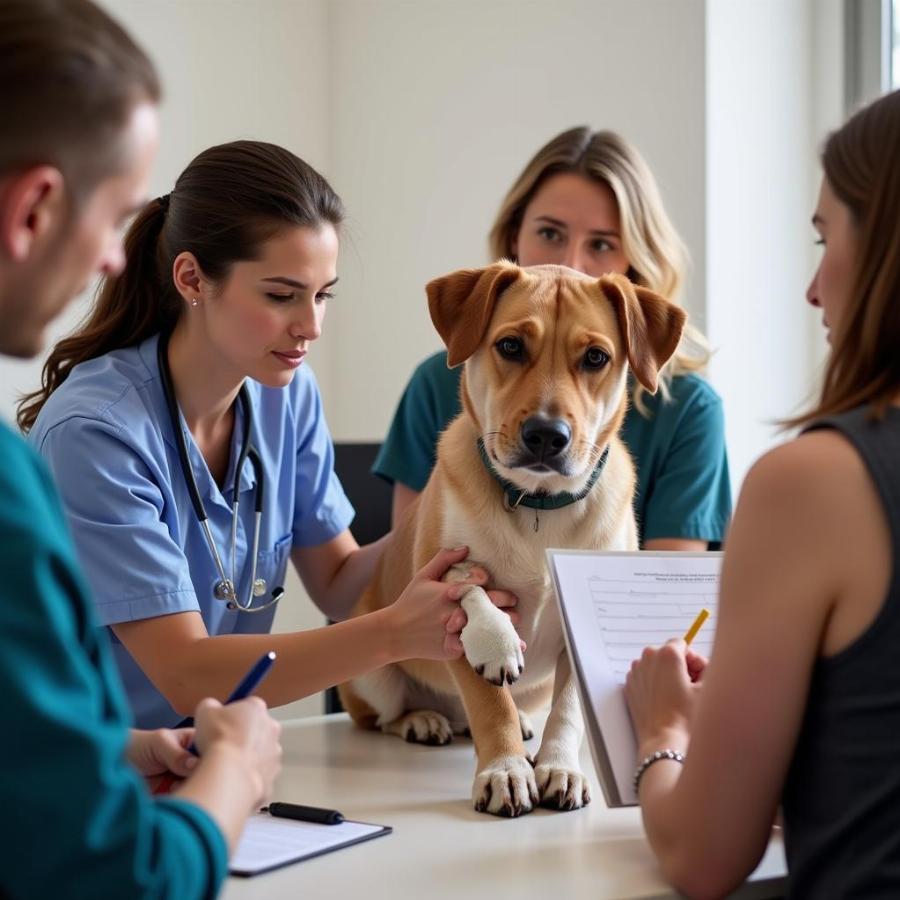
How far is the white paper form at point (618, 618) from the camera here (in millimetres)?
1202

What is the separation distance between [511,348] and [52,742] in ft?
3.68

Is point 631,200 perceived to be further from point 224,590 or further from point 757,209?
point 224,590

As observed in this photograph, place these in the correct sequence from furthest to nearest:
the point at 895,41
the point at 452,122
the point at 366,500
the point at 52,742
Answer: the point at 452,122 < the point at 895,41 < the point at 366,500 < the point at 52,742

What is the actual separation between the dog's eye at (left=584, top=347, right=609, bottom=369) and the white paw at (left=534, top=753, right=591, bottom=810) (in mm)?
611

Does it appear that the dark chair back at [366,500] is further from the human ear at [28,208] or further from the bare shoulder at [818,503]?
the human ear at [28,208]

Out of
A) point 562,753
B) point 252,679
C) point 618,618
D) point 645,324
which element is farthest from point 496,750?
point 645,324

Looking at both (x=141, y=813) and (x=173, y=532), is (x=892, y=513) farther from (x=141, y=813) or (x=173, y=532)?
(x=173, y=532)

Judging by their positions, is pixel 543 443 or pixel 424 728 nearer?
pixel 543 443

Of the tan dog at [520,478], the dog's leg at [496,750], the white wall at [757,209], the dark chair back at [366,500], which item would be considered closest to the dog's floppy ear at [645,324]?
the tan dog at [520,478]

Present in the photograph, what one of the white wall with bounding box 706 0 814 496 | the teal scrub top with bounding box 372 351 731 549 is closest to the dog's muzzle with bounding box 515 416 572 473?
the teal scrub top with bounding box 372 351 731 549

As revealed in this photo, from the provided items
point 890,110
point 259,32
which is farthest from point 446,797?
point 259,32

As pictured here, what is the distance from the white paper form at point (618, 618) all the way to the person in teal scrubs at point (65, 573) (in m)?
0.47

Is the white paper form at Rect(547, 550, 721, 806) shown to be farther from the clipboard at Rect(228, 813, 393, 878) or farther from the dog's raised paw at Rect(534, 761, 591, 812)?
the clipboard at Rect(228, 813, 393, 878)

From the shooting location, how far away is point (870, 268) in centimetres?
94
